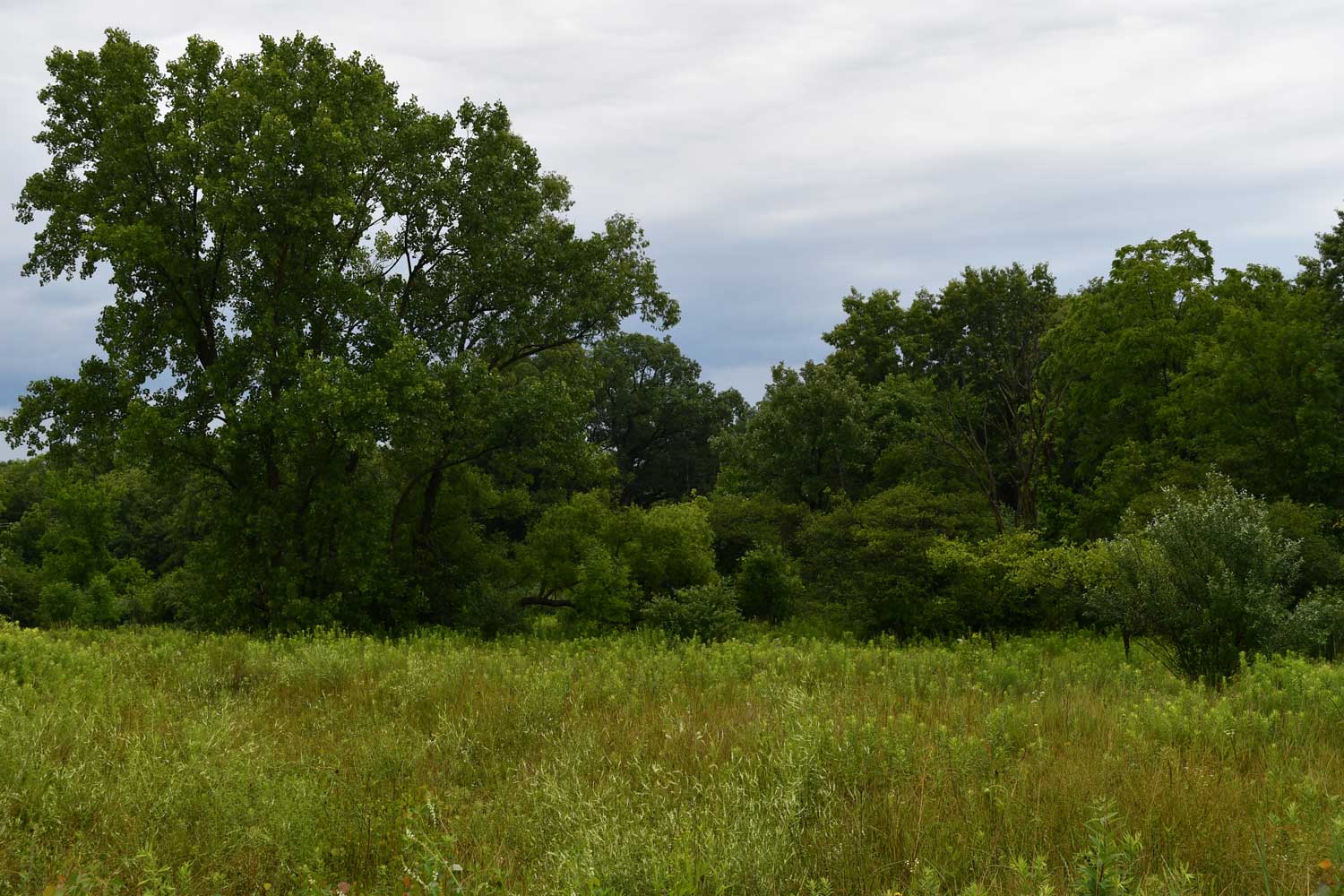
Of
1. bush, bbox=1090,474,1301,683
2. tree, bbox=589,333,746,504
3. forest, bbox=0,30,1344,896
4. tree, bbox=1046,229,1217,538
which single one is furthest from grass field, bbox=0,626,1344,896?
tree, bbox=589,333,746,504

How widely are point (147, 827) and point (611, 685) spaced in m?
4.33

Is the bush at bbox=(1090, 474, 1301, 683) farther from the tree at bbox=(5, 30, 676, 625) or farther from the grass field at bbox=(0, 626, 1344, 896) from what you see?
the tree at bbox=(5, 30, 676, 625)

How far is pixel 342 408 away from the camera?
61.4ft

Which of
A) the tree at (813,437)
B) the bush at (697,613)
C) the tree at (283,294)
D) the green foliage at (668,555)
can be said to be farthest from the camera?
the tree at (813,437)

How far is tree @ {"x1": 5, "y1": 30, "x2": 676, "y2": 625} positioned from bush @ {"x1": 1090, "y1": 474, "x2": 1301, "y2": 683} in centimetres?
1417

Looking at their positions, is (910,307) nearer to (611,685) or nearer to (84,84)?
(84,84)

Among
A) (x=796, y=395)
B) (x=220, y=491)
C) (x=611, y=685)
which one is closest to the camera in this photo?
(x=611, y=685)

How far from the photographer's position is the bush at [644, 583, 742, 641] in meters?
24.2

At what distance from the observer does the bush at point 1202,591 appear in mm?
11766

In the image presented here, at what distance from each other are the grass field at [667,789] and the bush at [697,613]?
51.7ft

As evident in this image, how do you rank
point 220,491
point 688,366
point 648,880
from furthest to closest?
point 688,366 < point 220,491 < point 648,880

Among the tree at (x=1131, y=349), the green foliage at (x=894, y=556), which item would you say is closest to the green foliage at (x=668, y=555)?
the green foliage at (x=894, y=556)

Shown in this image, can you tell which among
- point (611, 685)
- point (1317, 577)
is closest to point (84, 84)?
point (611, 685)

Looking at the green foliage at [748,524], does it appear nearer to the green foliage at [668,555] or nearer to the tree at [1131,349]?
the green foliage at [668,555]
